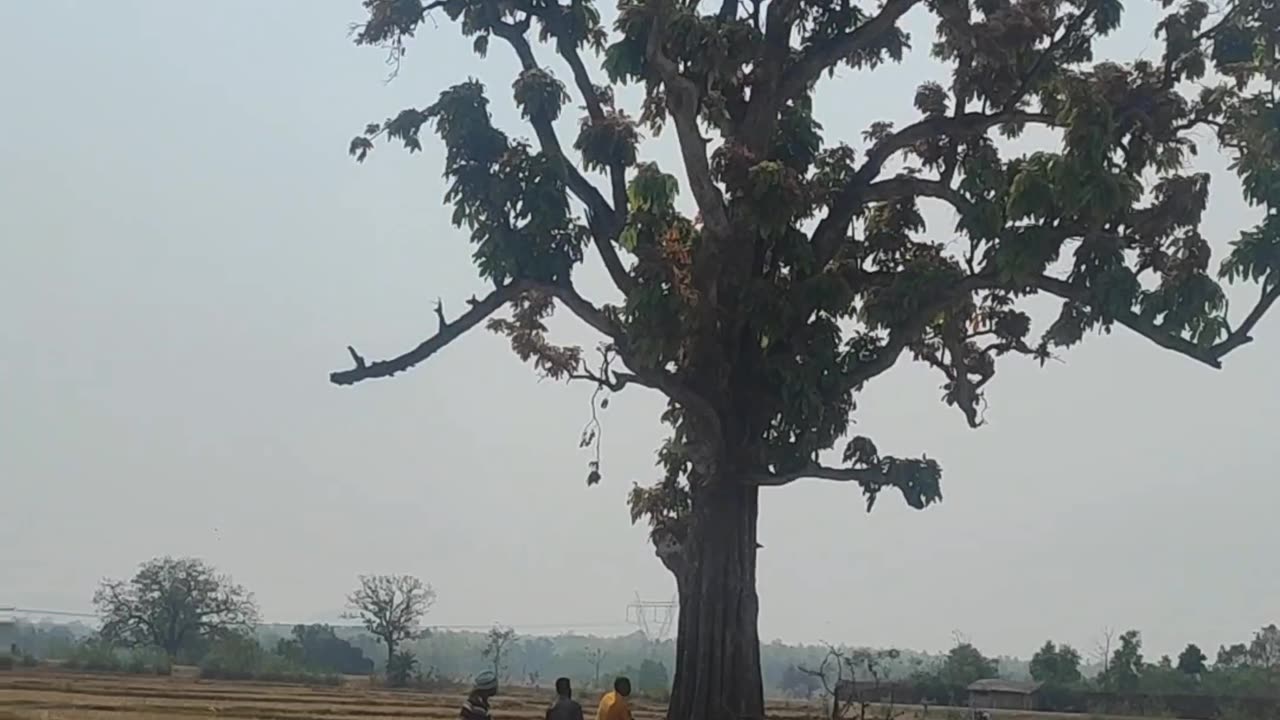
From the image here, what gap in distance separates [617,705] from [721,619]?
537 centimetres

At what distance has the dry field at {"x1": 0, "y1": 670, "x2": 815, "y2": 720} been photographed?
26172 millimetres

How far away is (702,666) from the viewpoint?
59.7 feet

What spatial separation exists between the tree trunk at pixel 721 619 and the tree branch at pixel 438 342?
11.6 ft

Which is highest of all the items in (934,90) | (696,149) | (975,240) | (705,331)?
(934,90)

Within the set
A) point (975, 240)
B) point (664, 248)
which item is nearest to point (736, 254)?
point (664, 248)

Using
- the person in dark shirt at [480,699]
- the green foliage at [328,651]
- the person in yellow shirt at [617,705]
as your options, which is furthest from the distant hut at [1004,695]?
the person in dark shirt at [480,699]

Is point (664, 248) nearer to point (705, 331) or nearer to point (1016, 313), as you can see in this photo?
point (705, 331)

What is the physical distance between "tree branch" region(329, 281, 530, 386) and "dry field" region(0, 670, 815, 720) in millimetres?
8899

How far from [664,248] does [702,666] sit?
5223mm

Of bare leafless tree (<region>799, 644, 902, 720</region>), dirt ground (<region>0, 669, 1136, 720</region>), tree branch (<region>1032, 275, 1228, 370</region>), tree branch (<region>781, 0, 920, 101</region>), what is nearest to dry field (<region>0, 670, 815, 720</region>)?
dirt ground (<region>0, 669, 1136, 720</region>)

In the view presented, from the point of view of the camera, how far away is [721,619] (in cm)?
1819

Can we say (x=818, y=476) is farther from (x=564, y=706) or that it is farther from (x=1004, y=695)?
(x=1004, y=695)

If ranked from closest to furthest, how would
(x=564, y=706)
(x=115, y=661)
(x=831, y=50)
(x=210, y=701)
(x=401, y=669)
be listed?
(x=564, y=706) → (x=831, y=50) → (x=210, y=701) → (x=115, y=661) → (x=401, y=669)

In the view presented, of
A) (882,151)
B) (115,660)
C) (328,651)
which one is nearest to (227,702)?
(882,151)
